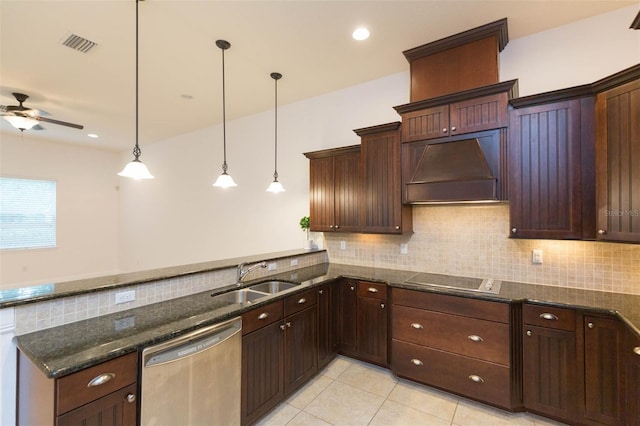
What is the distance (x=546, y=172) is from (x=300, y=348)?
2.52 meters

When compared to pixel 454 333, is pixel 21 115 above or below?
above

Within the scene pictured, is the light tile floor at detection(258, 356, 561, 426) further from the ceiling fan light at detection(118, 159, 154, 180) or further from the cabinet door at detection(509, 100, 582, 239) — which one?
the ceiling fan light at detection(118, 159, 154, 180)

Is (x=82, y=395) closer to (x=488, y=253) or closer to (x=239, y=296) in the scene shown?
(x=239, y=296)

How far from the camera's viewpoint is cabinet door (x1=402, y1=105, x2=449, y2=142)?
8.82 feet

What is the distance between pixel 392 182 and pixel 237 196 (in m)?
2.95

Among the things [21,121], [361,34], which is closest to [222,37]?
[361,34]

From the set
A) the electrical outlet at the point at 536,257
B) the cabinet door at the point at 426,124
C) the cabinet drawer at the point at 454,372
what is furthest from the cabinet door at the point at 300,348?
the electrical outlet at the point at 536,257

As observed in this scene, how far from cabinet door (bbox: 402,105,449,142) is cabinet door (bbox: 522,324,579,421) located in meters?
1.80

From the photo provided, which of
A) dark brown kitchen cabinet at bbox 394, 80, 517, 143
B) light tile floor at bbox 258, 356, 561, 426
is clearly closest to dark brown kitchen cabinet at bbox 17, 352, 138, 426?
light tile floor at bbox 258, 356, 561, 426

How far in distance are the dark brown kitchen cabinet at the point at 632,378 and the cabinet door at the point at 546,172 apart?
2.43 feet

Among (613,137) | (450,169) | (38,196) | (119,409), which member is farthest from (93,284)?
(38,196)

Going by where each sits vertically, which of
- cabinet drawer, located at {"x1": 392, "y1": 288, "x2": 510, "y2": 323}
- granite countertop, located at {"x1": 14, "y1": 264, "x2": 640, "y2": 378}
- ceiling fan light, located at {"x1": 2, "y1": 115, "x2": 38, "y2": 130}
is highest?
ceiling fan light, located at {"x1": 2, "y1": 115, "x2": 38, "y2": 130}

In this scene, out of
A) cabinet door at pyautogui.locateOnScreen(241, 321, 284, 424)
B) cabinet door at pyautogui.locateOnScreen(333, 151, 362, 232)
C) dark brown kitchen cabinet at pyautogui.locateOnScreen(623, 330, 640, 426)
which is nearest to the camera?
dark brown kitchen cabinet at pyautogui.locateOnScreen(623, 330, 640, 426)

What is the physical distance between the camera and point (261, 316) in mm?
2180
